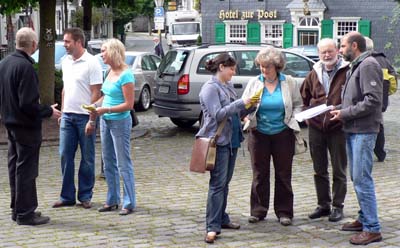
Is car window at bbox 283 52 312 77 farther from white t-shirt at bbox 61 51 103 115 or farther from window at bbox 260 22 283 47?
window at bbox 260 22 283 47

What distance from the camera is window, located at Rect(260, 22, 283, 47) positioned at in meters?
38.4

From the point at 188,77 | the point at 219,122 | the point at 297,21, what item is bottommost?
the point at 188,77

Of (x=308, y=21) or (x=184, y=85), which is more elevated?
(x=308, y=21)

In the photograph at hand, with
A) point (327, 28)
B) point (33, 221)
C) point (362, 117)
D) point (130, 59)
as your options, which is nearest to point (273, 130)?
point (362, 117)

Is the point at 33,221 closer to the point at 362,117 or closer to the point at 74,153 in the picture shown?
the point at 74,153

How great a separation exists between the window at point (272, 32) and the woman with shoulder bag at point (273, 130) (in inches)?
1236

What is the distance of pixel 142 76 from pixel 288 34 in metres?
20.0

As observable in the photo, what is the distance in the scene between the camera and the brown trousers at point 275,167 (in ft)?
23.9

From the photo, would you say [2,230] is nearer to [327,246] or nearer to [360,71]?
[327,246]

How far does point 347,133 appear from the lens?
22.2ft

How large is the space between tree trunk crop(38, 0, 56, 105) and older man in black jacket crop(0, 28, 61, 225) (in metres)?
8.17

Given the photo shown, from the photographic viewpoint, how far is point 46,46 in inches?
610

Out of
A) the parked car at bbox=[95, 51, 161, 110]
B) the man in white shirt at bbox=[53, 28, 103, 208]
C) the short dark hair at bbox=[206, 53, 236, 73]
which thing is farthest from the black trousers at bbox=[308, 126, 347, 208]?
the parked car at bbox=[95, 51, 161, 110]

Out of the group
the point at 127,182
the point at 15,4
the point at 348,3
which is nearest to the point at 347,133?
the point at 127,182
